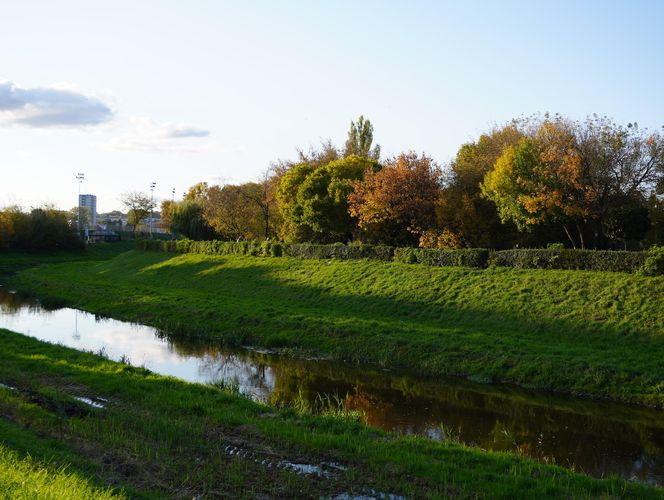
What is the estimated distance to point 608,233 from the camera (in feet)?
125

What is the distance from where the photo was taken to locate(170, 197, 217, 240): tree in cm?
7194

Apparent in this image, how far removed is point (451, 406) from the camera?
15.6m

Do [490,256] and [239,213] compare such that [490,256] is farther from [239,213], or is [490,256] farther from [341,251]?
[239,213]

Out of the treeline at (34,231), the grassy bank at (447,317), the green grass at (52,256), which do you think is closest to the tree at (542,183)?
the grassy bank at (447,317)

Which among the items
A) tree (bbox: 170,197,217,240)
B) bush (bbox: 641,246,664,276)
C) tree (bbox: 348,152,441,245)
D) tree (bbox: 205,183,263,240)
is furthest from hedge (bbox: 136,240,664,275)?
tree (bbox: 170,197,217,240)

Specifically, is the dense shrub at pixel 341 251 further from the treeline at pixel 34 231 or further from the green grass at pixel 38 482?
the treeline at pixel 34 231

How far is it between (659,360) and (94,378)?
15333 mm

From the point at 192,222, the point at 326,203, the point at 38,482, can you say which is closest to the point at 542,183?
the point at 326,203

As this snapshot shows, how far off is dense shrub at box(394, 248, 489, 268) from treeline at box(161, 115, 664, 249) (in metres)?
3.66

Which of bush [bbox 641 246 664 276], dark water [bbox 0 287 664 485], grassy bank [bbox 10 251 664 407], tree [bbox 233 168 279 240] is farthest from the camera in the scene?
tree [bbox 233 168 279 240]

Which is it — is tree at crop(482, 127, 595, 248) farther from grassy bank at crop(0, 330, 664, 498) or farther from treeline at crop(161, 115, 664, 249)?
grassy bank at crop(0, 330, 664, 498)

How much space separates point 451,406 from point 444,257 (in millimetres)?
17502

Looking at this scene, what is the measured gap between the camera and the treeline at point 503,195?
103ft

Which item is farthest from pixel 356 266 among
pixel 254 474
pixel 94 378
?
pixel 254 474
